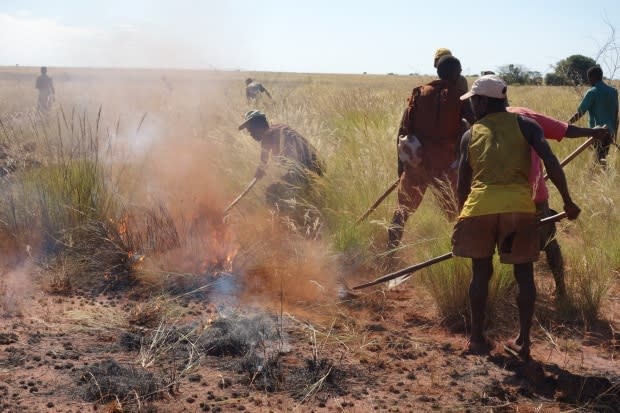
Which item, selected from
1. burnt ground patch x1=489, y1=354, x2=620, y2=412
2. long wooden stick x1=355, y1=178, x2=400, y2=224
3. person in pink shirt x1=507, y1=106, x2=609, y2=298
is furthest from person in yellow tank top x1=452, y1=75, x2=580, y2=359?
long wooden stick x1=355, y1=178, x2=400, y2=224

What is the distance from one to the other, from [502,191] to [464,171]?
32 cm

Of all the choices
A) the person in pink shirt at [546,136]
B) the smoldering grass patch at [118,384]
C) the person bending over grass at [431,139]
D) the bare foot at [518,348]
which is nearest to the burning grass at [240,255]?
the smoldering grass patch at [118,384]

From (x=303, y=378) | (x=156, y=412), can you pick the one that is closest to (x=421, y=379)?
(x=303, y=378)

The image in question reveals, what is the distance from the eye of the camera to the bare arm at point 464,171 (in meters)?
3.90

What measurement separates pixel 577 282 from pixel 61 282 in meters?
3.71

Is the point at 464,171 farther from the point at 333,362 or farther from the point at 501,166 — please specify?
the point at 333,362

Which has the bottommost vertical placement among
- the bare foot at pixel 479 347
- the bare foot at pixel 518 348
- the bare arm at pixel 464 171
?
the bare foot at pixel 479 347

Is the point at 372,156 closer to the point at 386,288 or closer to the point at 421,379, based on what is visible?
the point at 386,288

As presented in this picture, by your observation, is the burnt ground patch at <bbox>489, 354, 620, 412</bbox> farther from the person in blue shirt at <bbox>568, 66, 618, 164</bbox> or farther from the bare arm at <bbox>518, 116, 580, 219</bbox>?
the person in blue shirt at <bbox>568, 66, 618, 164</bbox>

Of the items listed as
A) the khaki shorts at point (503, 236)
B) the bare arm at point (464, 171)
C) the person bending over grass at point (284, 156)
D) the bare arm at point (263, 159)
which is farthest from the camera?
the bare arm at point (263, 159)

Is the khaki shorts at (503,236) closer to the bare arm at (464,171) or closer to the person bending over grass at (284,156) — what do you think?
the bare arm at (464,171)

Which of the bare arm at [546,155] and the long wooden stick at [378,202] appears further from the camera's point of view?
the long wooden stick at [378,202]

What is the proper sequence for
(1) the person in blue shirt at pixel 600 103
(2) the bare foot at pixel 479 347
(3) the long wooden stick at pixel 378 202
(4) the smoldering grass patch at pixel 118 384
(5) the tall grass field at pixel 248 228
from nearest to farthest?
(4) the smoldering grass patch at pixel 118 384
(2) the bare foot at pixel 479 347
(5) the tall grass field at pixel 248 228
(3) the long wooden stick at pixel 378 202
(1) the person in blue shirt at pixel 600 103

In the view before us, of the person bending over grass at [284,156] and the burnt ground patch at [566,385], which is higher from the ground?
the person bending over grass at [284,156]
